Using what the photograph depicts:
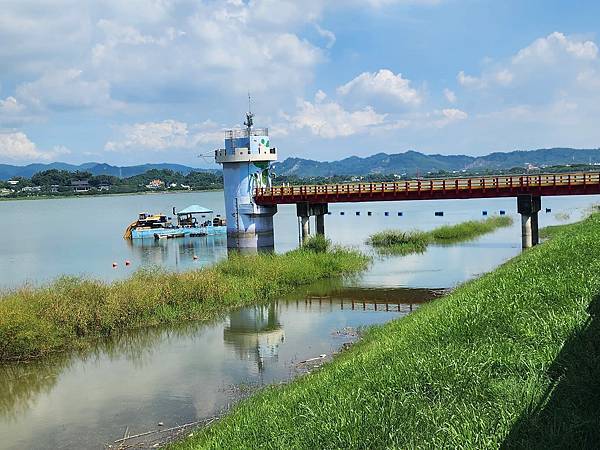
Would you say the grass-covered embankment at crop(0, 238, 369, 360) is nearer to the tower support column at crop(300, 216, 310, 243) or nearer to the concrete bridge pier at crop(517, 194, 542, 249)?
the tower support column at crop(300, 216, 310, 243)

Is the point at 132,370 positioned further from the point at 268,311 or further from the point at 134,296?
the point at 268,311

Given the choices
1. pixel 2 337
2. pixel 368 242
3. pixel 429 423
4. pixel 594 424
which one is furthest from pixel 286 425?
pixel 368 242

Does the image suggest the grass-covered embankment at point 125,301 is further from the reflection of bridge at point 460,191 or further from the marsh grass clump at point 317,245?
the reflection of bridge at point 460,191

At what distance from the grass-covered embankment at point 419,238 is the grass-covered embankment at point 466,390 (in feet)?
124

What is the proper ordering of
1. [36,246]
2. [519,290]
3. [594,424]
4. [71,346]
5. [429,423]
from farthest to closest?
1. [36,246]
2. [71,346]
3. [519,290]
4. [429,423]
5. [594,424]

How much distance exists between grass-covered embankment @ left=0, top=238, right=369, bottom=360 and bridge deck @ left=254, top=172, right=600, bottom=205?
579 inches

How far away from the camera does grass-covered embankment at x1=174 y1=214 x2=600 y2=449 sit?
33.9 feet

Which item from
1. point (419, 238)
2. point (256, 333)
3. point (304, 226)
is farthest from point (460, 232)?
point (256, 333)

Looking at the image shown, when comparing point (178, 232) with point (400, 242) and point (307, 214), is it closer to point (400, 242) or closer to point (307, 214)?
point (307, 214)

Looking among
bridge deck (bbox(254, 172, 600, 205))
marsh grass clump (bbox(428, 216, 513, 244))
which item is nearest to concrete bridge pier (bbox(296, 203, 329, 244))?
bridge deck (bbox(254, 172, 600, 205))

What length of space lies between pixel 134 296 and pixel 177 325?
2166 millimetres

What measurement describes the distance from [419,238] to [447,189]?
1019 cm

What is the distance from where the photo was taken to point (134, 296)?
27688 mm

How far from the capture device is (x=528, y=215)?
47.6m
